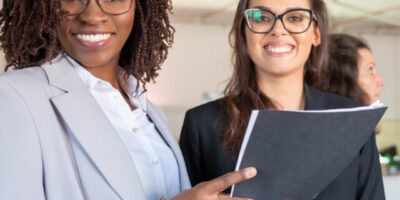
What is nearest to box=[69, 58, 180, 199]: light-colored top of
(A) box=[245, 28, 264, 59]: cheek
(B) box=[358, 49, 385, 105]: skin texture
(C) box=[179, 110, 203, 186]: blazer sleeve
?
(C) box=[179, 110, 203, 186]: blazer sleeve

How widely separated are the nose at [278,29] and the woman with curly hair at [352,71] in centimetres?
77

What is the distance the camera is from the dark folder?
1.19 m

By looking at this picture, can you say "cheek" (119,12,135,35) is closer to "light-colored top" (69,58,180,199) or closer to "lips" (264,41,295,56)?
"light-colored top" (69,58,180,199)

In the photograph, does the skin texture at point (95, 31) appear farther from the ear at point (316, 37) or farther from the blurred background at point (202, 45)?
the blurred background at point (202, 45)

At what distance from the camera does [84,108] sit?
1341 mm

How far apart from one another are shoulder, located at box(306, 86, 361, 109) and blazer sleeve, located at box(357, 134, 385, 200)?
0.67ft

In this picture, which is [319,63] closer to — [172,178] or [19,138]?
[172,178]

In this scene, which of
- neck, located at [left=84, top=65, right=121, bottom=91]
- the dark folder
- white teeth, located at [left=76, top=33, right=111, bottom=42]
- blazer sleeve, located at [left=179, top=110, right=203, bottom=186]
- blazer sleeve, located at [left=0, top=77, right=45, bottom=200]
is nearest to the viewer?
blazer sleeve, located at [left=0, top=77, right=45, bottom=200]

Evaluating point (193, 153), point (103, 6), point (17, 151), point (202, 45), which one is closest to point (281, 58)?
point (193, 153)

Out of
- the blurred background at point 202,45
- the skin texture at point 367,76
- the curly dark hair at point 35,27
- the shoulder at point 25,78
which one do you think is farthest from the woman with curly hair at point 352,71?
the blurred background at point 202,45

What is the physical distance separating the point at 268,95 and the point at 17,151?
1.18 meters

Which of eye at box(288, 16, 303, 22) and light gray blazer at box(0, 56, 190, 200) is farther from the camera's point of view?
eye at box(288, 16, 303, 22)

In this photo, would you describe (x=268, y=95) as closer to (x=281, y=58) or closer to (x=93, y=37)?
(x=281, y=58)

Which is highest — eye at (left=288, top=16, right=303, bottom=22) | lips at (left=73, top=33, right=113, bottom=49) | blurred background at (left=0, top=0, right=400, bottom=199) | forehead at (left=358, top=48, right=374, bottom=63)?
lips at (left=73, top=33, right=113, bottom=49)
